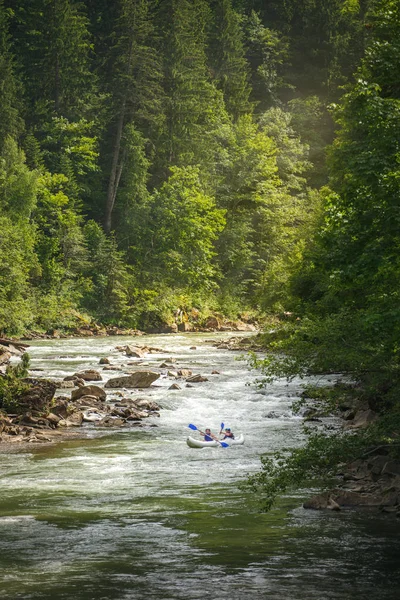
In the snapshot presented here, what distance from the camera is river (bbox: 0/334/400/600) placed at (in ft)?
37.4

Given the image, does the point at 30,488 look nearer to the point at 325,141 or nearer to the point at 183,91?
the point at 183,91

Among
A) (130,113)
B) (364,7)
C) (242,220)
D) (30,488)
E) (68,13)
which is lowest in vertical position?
(30,488)

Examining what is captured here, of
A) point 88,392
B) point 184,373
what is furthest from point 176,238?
point 88,392

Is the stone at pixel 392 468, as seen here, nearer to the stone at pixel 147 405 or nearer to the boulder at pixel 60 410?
the boulder at pixel 60 410

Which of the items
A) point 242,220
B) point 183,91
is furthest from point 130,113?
point 242,220

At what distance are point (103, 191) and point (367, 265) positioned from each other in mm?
59463

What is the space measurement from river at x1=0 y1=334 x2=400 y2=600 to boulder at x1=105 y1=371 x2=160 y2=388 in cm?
778

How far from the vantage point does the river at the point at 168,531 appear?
1141 centimetres

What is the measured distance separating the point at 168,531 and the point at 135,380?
17964 millimetres

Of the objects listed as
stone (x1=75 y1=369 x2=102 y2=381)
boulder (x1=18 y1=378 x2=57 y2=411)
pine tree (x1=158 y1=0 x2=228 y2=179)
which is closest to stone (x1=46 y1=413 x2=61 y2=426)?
boulder (x1=18 y1=378 x2=57 y2=411)

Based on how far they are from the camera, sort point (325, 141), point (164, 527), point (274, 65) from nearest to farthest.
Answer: point (164, 527)
point (325, 141)
point (274, 65)

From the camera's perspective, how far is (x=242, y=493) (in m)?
16.9

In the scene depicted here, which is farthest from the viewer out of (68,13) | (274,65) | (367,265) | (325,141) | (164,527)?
(274,65)

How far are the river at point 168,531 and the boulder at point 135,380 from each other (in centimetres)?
778
